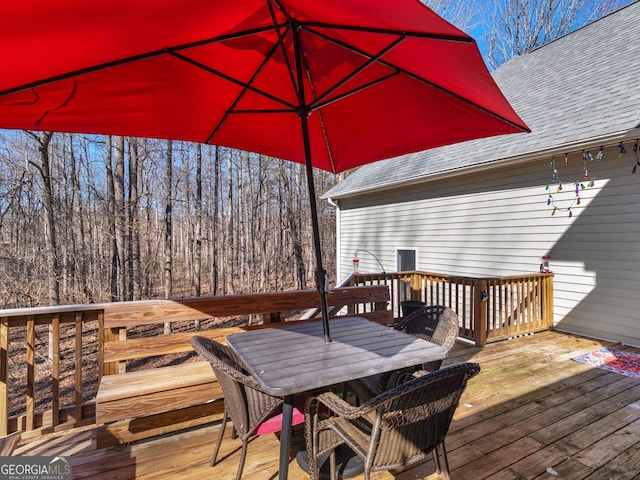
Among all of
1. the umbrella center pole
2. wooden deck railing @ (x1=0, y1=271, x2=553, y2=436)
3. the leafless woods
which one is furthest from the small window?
the leafless woods

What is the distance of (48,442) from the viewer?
257 centimetres

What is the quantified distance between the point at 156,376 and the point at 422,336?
2072 millimetres

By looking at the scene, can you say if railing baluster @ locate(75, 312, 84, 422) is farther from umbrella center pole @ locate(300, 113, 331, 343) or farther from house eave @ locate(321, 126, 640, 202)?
house eave @ locate(321, 126, 640, 202)

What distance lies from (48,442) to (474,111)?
154 inches

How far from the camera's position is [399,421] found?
151cm

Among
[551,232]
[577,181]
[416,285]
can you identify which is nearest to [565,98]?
[577,181]

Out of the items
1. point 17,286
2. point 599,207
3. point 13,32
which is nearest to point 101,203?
point 17,286

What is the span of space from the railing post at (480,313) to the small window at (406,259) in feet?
11.6

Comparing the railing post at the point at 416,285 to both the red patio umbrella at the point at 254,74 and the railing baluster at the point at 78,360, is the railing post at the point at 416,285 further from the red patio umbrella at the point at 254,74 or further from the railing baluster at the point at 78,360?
the railing baluster at the point at 78,360

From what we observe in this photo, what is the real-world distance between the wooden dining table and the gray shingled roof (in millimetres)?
4499

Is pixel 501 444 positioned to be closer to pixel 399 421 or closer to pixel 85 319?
pixel 399 421

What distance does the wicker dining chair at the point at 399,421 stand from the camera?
1467 mm

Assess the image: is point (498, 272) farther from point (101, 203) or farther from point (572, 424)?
point (101, 203)

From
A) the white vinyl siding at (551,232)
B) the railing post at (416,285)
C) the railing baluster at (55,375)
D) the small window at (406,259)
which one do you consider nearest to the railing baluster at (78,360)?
the railing baluster at (55,375)
